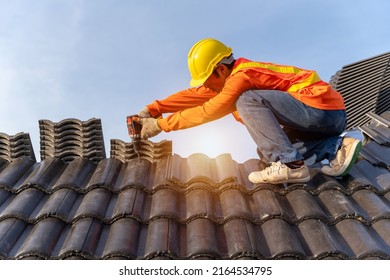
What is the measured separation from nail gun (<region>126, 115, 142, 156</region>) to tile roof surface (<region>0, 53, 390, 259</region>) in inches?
2.9

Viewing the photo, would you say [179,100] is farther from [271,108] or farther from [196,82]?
[271,108]

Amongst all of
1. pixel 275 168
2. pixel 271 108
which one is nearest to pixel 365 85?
pixel 271 108

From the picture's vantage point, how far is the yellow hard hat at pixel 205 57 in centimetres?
418

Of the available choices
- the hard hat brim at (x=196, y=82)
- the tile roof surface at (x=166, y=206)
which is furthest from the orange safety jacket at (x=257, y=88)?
the tile roof surface at (x=166, y=206)

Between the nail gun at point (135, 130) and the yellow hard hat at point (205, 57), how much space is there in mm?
730

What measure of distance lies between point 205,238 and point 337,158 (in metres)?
1.72

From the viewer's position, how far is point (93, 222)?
337 centimetres

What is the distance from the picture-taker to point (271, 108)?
4.14 meters

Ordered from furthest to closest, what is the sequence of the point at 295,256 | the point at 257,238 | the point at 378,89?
the point at 378,89
the point at 257,238
the point at 295,256

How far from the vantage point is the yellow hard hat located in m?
4.18

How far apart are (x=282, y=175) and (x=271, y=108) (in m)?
0.62

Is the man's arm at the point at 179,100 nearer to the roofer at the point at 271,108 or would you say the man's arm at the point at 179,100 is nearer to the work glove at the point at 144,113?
the work glove at the point at 144,113
